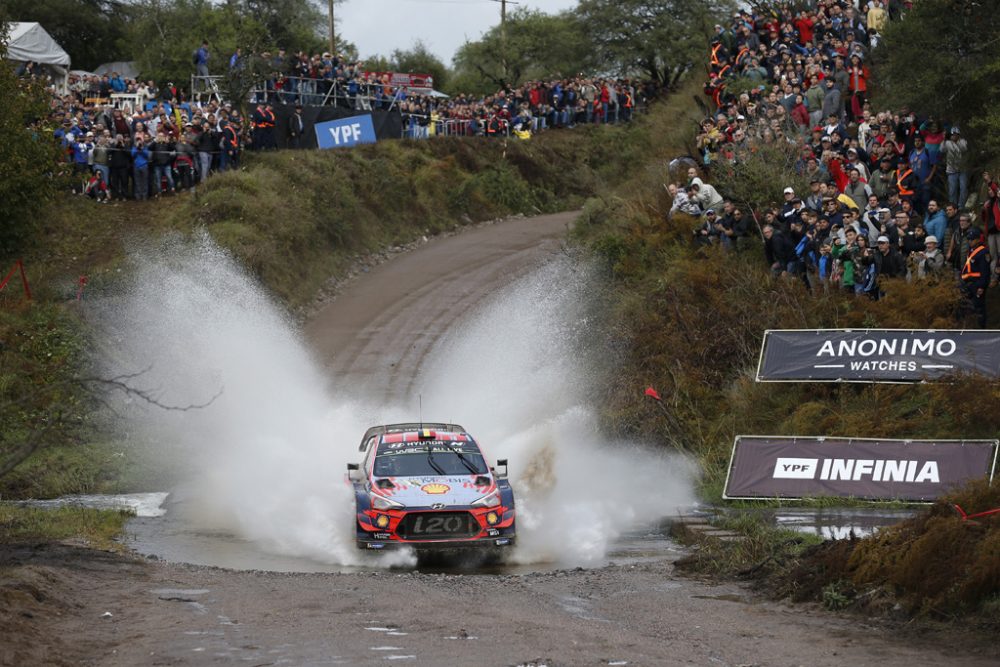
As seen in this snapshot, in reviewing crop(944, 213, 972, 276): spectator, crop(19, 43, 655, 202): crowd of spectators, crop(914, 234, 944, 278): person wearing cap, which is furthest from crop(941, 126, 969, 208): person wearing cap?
crop(19, 43, 655, 202): crowd of spectators

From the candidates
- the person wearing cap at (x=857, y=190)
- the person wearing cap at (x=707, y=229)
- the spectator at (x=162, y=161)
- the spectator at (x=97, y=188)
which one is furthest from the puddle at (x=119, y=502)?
the spectator at (x=162, y=161)

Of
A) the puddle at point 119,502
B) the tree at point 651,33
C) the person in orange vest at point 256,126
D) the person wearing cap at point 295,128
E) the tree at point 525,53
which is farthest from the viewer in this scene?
the tree at point 525,53

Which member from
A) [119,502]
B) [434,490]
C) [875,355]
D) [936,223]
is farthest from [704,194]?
[119,502]

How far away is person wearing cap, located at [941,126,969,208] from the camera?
867 inches

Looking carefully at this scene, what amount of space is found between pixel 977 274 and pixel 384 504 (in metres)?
9.89

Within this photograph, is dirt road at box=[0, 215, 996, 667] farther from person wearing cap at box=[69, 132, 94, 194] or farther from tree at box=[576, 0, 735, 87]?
tree at box=[576, 0, 735, 87]

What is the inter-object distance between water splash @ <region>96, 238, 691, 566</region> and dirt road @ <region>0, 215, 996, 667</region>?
2285 millimetres

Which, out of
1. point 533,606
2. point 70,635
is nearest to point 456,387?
point 533,606

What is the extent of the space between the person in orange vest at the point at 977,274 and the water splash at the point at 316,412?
5053 mm

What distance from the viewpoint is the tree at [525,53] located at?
6128cm

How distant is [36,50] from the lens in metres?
40.9

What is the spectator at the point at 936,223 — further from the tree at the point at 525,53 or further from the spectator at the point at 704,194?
the tree at the point at 525,53

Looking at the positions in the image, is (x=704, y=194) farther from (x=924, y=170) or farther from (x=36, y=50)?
(x=36, y=50)

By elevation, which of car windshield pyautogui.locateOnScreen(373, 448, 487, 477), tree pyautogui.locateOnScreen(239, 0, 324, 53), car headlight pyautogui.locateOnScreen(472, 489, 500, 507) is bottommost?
car headlight pyautogui.locateOnScreen(472, 489, 500, 507)
